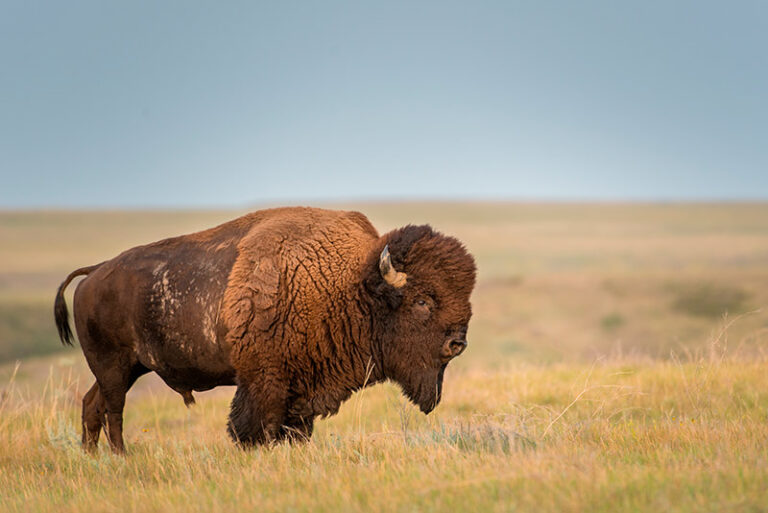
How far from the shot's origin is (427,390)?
7.40 meters

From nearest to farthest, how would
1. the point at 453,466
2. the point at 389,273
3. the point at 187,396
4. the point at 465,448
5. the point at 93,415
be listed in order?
the point at 453,466
the point at 465,448
the point at 389,273
the point at 187,396
the point at 93,415

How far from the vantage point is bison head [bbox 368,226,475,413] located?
7293 millimetres

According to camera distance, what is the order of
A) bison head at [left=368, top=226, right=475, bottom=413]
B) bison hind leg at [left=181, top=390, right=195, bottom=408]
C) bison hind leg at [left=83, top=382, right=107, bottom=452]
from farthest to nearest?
bison hind leg at [left=83, top=382, right=107, bottom=452] < bison hind leg at [left=181, top=390, right=195, bottom=408] < bison head at [left=368, top=226, right=475, bottom=413]

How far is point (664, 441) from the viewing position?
259 inches

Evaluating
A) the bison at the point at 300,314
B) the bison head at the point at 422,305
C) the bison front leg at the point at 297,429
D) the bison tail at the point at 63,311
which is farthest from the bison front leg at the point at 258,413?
the bison tail at the point at 63,311

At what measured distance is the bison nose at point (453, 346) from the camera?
7305 millimetres

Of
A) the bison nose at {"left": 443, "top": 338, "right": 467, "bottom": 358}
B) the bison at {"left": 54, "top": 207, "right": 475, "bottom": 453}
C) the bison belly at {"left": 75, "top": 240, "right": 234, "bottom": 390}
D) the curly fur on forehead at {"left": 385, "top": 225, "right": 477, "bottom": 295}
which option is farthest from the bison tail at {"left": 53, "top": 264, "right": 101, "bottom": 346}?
the bison nose at {"left": 443, "top": 338, "right": 467, "bottom": 358}

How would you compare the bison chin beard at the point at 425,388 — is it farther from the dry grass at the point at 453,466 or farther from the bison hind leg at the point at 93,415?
the bison hind leg at the point at 93,415

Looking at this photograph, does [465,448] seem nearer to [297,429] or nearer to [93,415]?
[297,429]

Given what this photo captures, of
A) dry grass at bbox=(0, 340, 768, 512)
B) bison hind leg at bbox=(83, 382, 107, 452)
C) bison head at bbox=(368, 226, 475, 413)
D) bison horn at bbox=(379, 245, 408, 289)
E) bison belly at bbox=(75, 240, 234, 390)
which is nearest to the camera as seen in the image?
dry grass at bbox=(0, 340, 768, 512)

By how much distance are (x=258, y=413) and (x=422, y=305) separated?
157 centimetres

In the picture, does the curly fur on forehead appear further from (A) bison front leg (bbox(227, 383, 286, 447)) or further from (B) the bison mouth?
(A) bison front leg (bbox(227, 383, 286, 447))

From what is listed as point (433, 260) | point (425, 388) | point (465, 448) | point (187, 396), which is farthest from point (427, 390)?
point (187, 396)

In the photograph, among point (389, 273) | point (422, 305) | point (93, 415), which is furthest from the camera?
point (93, 415)
